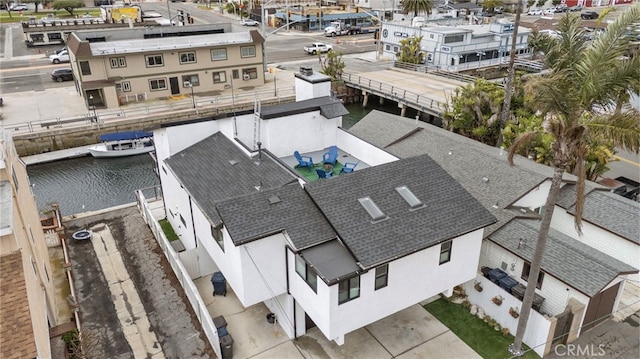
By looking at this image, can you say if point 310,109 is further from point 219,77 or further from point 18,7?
point 18,7

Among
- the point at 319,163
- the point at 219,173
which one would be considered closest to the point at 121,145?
the point at 219,173

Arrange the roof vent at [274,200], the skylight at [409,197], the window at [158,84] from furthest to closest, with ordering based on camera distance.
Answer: the window at [158,84]
the skylight at [409,197]
the roof vent at [274,200]

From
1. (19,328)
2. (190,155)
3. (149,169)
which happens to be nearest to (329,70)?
(149,169)

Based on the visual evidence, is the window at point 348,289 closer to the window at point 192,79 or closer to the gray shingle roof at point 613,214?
the gray shingle roof at point 613,214

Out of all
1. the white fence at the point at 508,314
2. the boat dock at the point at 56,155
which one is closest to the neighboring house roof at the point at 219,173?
the white fence at the point at 508,314

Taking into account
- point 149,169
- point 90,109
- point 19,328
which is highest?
point 19,328

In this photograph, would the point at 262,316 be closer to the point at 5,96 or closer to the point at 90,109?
the point at 90,109
